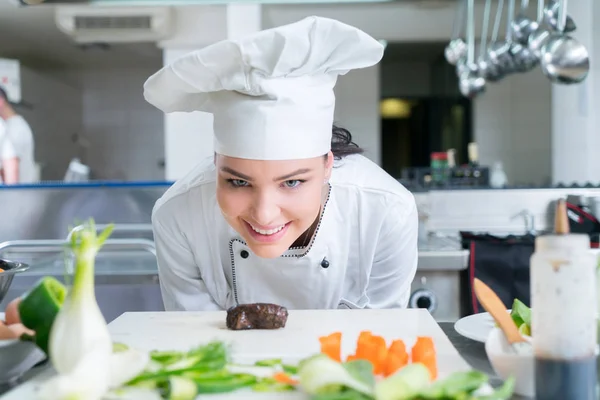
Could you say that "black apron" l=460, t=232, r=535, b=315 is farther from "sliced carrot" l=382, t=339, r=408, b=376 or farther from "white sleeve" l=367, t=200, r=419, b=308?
"sliced carrot" l=382, t=339, r=408, b=376

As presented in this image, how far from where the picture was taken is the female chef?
3.40 ft

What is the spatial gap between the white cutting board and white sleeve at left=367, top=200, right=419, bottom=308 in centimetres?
38

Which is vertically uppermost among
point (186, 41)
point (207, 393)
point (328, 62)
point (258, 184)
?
point (186, 41)

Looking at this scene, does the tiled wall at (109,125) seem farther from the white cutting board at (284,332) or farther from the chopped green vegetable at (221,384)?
the chopped green vegetable at (221,384)

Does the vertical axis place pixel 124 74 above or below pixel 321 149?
above

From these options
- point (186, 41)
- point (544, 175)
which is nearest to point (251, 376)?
point (186, 41)

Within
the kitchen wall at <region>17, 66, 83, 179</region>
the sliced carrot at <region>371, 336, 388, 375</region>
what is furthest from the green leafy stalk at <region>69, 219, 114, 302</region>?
the kitchen wall at <region>17, 66, 83, 179</region>

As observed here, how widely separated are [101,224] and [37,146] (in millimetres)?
5922

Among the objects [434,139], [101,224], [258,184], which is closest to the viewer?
[258,184]

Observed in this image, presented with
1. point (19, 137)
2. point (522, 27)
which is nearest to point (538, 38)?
point (522, 27)

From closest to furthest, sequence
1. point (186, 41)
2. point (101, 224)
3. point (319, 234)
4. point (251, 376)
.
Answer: point (251, 376) → point (319, 234) → point (101, 224) → point (186, 41)

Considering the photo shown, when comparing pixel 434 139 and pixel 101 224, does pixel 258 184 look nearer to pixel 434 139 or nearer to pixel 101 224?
pixel 101 224

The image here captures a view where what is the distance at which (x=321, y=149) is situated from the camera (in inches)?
47.8

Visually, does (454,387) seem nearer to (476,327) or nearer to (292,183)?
(476,327)
